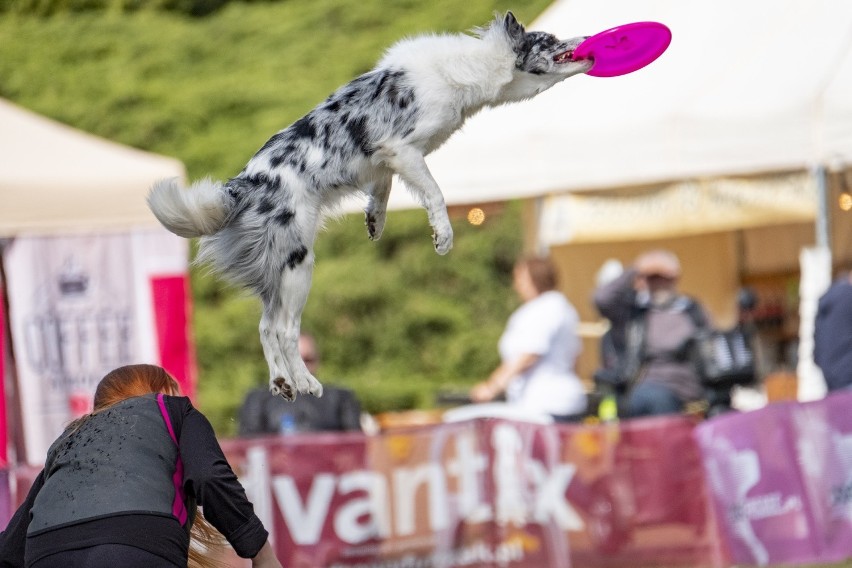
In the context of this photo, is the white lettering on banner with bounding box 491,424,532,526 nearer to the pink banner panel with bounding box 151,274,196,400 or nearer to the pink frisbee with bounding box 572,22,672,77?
the pink banner panel with bounding box 151,274,196,400

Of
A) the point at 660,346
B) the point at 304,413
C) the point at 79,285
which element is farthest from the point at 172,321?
the point at 660,346

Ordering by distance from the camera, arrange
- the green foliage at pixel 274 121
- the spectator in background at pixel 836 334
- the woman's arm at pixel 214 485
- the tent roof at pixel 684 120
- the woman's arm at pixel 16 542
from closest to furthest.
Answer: the woman's arm at pixel 214 485
the woman's arm at pixel 16 542
the spectator in background at pixel 836 334
the tent roof at pixel 684 120
the green foliage at pixel 274 121

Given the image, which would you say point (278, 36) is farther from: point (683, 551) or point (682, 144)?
point (683, 551)

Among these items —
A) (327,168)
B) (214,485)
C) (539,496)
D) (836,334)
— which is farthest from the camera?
(836,334)

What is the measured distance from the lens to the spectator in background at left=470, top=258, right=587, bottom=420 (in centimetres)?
693

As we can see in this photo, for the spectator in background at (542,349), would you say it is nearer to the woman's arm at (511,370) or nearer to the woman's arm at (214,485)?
the woman's arm at (511,370)

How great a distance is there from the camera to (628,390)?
7.29 m

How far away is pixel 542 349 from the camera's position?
22.7ft

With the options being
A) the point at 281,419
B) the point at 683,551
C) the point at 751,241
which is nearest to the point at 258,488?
the point at 281,419

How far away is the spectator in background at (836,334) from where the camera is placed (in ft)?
22.0

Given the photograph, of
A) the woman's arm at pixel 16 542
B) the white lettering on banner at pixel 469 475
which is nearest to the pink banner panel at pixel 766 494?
the white lettering on banner at pixel 469 475

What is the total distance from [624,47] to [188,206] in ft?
3.98

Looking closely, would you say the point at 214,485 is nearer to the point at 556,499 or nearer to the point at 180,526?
the point at 180,526

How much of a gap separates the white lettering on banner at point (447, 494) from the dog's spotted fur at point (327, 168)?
11.3 ft
